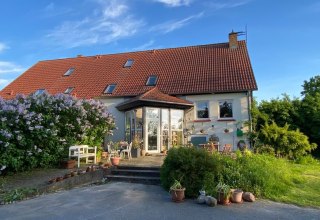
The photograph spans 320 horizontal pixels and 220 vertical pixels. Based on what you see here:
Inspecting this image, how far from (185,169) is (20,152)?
6.49m

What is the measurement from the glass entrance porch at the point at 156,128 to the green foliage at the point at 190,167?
7.67m

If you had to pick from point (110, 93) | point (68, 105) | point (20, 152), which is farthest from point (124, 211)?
point (110, 93)

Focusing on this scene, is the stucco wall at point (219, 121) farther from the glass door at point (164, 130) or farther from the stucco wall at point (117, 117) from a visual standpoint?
the stucco wall at point (117, 117)

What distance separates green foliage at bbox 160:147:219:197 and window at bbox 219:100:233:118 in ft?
31.8

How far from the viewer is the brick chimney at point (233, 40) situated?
72.2 feet

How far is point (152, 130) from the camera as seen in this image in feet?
55.9

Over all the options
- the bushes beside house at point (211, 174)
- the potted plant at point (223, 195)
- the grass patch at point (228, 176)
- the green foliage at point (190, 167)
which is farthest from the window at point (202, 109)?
the potted plant at point (223, 195)

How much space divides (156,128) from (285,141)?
21.8ft

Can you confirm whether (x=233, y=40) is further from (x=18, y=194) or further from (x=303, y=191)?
(x=18, y=194)

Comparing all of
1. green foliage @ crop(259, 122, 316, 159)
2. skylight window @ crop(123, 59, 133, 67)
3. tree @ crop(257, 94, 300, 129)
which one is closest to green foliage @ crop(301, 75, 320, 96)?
tree @ crop(257, 94, 300, 129)

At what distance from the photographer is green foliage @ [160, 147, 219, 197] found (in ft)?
28.1

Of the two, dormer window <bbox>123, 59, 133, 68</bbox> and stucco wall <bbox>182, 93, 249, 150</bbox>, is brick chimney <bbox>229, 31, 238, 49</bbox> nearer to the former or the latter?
stucco wall <bbox>182, 93, 249, 150</bbox>

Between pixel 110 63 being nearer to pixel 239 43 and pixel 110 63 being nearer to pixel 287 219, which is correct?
pixel 239 43

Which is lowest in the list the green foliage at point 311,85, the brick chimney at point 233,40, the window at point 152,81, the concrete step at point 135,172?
the concrete step at point 135,172
